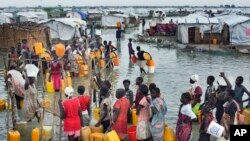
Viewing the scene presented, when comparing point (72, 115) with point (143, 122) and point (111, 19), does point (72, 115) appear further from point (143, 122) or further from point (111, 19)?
point (111, 19)

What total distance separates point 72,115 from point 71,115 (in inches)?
0.8

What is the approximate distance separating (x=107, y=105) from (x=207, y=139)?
2144 millimetres

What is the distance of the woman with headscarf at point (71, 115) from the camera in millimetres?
8656

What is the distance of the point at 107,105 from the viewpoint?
9.10m

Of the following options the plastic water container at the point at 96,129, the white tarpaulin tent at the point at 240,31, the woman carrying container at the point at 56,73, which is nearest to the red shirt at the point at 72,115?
the plastic water container at the point at 96,129

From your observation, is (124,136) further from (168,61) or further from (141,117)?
(168,61)

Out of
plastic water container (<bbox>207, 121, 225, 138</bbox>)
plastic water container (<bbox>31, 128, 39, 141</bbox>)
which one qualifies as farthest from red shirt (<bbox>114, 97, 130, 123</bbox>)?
plastic water container (<bbox>31, 128, 39, 141</bbox>)

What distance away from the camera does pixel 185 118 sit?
27.3 ft

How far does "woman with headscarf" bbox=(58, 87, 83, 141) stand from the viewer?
8656mm

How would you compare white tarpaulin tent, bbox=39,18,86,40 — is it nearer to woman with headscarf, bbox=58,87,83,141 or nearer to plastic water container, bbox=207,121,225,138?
woman with headscarf, bbox=58,87,83,141

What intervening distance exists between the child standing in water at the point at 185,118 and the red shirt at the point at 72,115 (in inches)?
79.2

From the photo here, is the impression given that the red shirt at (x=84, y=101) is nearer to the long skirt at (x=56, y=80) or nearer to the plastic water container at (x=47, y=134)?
the plastic water container at (x=47, y=134)

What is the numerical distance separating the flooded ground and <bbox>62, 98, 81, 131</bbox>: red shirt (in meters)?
1.92

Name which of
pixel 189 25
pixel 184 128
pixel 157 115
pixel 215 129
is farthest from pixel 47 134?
pixel 189 25
